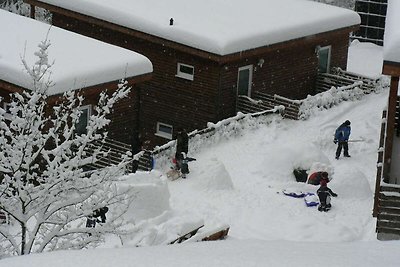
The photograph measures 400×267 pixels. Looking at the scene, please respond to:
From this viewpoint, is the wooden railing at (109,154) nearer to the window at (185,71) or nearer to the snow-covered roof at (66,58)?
the snow-covered roof at (66,58)

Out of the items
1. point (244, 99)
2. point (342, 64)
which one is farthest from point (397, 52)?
point (342, 64)

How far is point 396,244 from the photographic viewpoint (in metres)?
12.5

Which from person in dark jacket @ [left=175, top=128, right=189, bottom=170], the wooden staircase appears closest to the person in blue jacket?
person in dark jacket @ [left=175, top=128, right=189, bottom=170]

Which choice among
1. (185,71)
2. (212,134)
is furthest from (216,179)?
(185,71)

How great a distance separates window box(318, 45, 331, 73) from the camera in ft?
106

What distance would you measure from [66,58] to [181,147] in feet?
12.7

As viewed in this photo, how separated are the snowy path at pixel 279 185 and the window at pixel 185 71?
3258mm

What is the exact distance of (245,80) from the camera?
29031 mm

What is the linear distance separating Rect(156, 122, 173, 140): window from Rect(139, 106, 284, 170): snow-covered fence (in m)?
3.40

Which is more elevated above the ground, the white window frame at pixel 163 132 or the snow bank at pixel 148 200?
the snow bank at pixel 148 200

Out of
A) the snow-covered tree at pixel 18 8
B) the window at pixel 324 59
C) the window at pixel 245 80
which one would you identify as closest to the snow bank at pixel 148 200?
the window at pixel 245 80

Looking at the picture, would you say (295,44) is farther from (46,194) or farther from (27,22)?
(46,194)

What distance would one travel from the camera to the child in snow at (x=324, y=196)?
21.3 meters

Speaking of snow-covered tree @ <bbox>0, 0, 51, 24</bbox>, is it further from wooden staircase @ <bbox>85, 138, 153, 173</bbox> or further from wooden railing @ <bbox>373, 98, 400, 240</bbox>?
wooden railing @ <bbox>373, 98, 400, 240</bbox>
